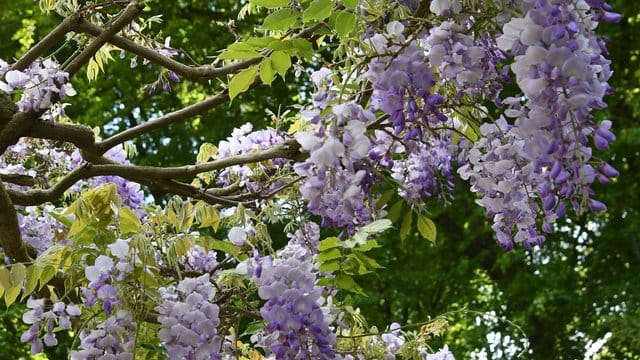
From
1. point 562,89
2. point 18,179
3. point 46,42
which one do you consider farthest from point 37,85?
point 562,89

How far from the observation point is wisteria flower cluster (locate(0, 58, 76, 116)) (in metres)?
2.43

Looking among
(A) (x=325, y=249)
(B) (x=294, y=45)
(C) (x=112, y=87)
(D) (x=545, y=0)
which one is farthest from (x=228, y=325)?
(C) (x=112, y=87)

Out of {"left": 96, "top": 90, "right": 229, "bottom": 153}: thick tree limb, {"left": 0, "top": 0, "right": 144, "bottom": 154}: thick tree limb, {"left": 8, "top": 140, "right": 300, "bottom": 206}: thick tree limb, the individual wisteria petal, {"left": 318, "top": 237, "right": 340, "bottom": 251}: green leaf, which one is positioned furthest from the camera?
{"left": 96, "top": 90, "right": 229, "bottom": 153}: thick tree limb

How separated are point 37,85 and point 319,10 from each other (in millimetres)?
1174

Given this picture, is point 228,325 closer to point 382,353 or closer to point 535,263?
point 382,353

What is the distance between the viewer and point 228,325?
225cm

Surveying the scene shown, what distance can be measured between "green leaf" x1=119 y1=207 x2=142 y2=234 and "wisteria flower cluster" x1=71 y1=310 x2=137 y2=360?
22cm

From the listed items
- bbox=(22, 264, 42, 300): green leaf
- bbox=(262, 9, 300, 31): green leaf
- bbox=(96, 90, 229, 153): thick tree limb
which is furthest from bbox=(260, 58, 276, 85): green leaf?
bbox=(96, 90, 229, 153): thick tree limb

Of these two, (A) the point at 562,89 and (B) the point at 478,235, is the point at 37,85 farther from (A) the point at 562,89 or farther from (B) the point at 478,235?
(B) the point at 478,235

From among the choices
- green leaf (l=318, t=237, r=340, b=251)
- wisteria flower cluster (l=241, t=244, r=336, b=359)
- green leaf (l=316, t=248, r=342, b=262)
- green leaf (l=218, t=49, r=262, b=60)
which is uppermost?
green leaf (l=218, t=49, r=262, b=60)

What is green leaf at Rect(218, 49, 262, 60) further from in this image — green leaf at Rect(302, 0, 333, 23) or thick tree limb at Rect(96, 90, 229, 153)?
thick tree limb at Rect(96, 90, 229, 153)

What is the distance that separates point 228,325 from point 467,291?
596cm

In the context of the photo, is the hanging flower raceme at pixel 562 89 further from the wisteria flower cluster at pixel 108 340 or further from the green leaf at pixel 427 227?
the wisteria flower cluster at pixel 108 340

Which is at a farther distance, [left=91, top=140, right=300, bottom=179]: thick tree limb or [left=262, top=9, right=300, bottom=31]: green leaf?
[left=91, top=140, right=300, bottom=179]: thick tree limb
